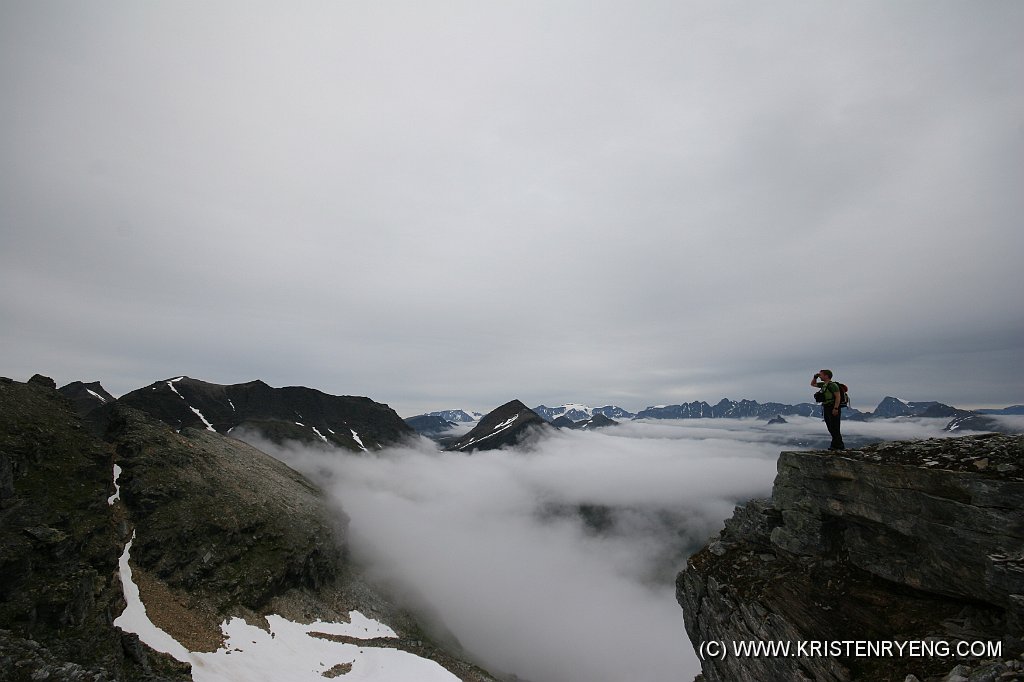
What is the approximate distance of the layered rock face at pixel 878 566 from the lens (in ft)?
54.7

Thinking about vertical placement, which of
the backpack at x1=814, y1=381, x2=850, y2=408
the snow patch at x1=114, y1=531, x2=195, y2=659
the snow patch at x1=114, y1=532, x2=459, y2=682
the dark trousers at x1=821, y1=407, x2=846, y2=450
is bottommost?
the snow patch at x1=114, y1=532, x2=459, y2=682

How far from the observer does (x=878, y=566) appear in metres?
21.0

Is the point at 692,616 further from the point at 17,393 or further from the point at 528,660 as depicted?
the point at 528,660

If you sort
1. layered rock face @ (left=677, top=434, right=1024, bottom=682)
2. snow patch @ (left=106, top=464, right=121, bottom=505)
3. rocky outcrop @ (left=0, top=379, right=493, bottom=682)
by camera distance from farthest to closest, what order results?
snow patch @ (left=106, top=464, right=121, bottom=505), rocky outcrop @ (left=0, top=379, right=493, bottom=682), layered rock face @ (left=677, top=434, right=1024, bottom=682)

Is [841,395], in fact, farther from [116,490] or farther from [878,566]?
[116,490]

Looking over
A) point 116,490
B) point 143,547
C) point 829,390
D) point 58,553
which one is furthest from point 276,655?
point 829,390

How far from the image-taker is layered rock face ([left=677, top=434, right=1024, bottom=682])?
657 inches

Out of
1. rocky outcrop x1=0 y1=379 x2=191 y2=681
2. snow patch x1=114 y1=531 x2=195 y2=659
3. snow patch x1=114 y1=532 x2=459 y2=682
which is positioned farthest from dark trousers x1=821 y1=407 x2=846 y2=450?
snow patch x1=114 y1=531 x2=195 y2=659

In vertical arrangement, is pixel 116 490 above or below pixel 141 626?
above

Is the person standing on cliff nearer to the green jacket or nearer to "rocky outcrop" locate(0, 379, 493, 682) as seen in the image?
the green jacket

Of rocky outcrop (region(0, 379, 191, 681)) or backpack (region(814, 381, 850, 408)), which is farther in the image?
backpack (region(814, 381, 850, 408))

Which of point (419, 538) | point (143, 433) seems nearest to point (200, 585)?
point (143, 433)

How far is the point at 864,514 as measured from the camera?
21.8 metres

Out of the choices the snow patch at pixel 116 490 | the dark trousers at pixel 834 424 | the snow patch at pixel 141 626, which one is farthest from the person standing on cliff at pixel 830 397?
the snow patch at pixel 116 490
